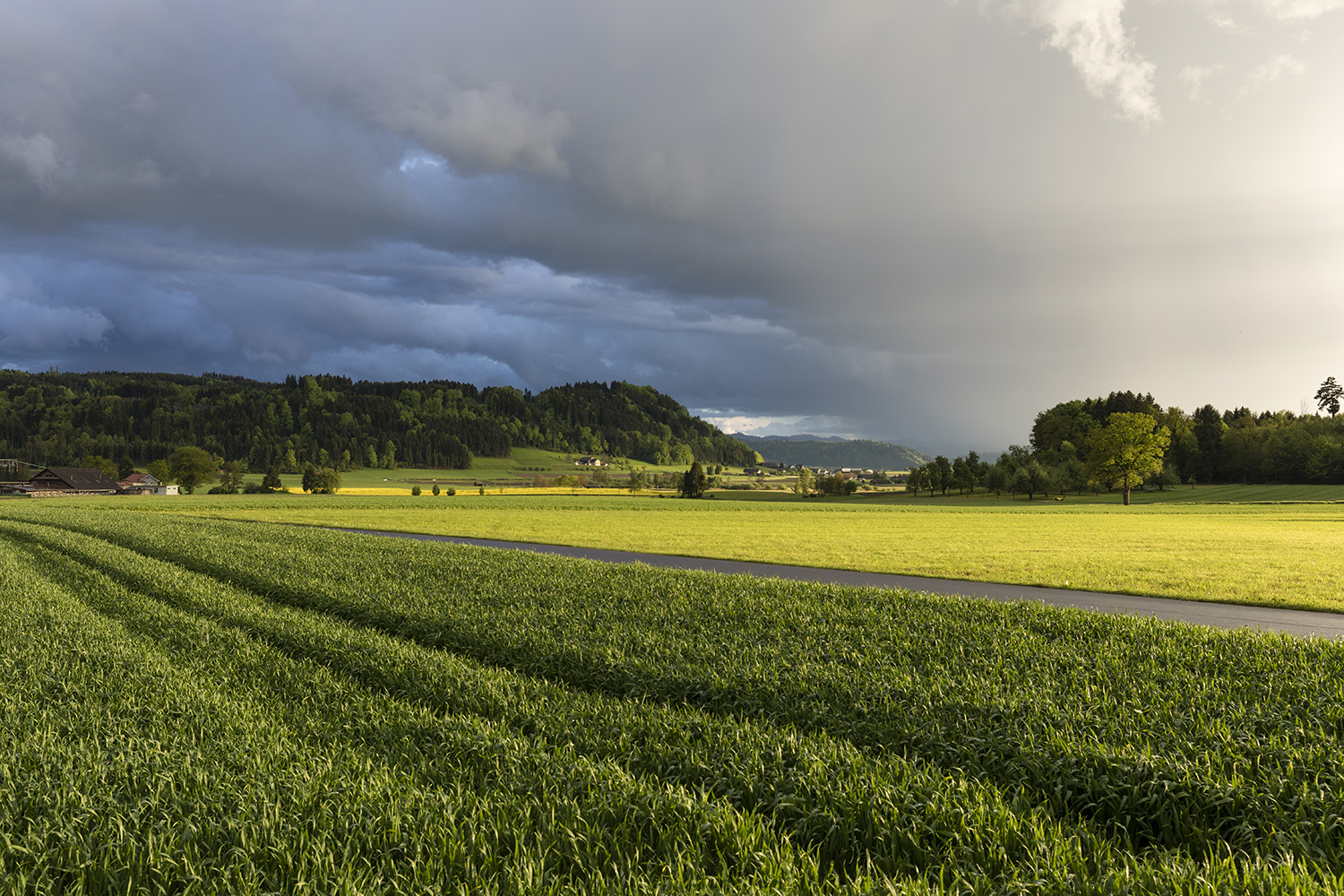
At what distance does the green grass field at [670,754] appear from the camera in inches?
167

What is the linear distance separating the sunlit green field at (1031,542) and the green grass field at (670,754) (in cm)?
983

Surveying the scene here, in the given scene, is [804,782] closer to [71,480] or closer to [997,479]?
[997,479]

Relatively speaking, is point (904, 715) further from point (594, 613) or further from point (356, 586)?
point (356, 586)

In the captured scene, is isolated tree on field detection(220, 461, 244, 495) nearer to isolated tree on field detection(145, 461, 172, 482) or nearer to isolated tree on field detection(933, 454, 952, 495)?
isolated tree on field detection(145, 461, 172, 482)

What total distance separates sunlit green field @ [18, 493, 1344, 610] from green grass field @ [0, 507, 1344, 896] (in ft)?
32.2

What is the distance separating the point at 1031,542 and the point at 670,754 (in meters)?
31.3

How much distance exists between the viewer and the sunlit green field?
19.2m

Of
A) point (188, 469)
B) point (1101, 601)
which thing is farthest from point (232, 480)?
point (1101, 601)

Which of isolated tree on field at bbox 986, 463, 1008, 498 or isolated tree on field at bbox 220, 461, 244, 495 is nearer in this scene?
isolated tree on field at bbox 986, 463, 1008, 498

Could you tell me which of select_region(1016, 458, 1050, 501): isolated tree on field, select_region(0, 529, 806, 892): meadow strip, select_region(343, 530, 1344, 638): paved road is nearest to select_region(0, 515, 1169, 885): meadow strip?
select_region(0, 529, 806, 892): meadow strip

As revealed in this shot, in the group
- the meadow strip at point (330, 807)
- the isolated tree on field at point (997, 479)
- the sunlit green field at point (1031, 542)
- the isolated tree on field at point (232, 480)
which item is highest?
the isolated tree on field at point (997, 479)

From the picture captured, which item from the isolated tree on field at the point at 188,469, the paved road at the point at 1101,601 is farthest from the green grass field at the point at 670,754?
the isolated tree on field at the point at 188,469

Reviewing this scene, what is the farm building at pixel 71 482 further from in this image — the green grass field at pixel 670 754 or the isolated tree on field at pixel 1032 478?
the isolated tree on field at pixel 1032 478

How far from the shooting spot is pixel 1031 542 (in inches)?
1262
